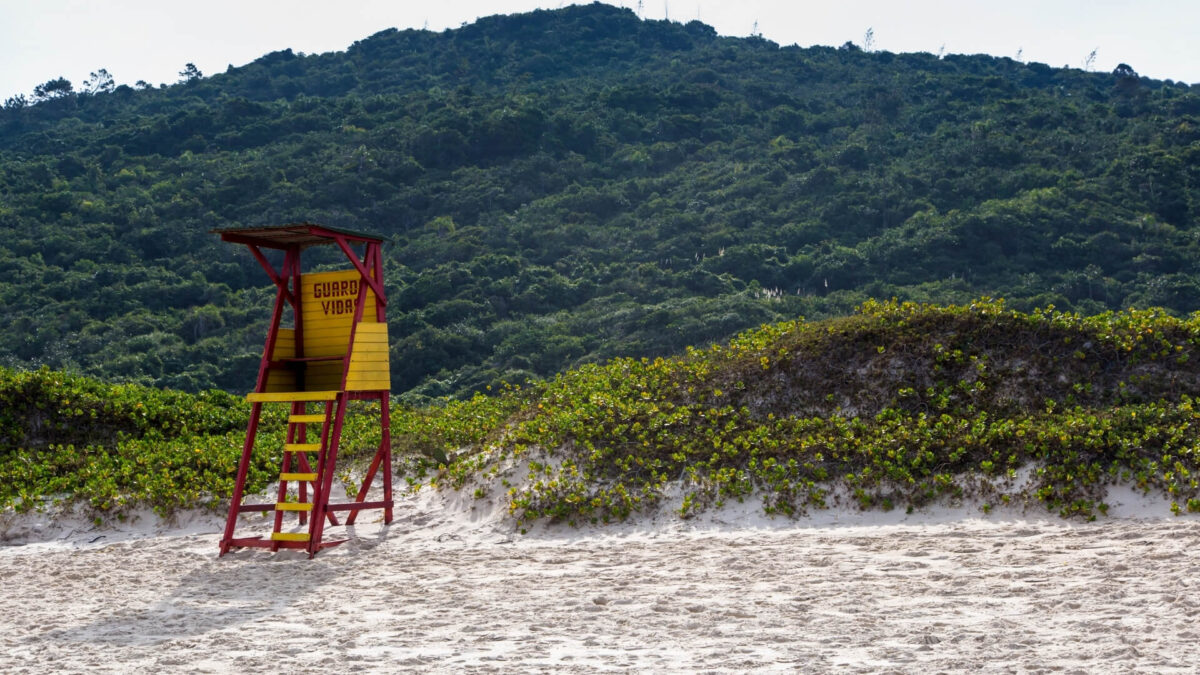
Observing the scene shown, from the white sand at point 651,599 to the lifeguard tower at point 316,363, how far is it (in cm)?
39

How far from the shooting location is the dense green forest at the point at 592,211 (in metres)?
37.1

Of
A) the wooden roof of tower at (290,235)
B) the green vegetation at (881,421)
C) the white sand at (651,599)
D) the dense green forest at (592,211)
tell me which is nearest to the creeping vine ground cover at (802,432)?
the green vegetation at (881,421)

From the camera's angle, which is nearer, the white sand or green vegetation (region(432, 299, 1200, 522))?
the white sand

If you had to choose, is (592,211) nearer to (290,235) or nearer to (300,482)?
(290,235)

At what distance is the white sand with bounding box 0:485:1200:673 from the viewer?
212 inches

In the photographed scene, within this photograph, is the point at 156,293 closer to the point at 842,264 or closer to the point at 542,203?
the point at 542,203

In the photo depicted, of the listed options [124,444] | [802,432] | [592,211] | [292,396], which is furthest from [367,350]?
[592,211]

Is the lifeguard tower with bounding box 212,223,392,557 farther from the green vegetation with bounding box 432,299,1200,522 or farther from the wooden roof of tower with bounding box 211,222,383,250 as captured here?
the green vegetation with bounding box 432,299,1200,522

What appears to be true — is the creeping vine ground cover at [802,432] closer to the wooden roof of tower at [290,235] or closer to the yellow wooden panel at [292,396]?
the yellow wooden panel at [292,396]

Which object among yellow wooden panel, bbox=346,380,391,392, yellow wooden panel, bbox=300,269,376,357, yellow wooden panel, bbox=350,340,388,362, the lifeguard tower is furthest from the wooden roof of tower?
yellow wooden panel, bbox=346,380,391,392

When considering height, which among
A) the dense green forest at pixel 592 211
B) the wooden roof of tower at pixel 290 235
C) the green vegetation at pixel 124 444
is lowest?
the green vegetation at pixel 124 444

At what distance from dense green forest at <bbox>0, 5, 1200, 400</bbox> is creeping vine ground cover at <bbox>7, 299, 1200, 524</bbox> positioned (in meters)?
19.9

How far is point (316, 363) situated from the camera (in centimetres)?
966

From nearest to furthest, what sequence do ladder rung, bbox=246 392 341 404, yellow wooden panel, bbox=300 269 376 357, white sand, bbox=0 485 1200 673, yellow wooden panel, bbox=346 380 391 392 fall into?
white sand, bbox=0 485 1200 673 < ladder rung, bbox=246 392 341 404 < yellow wooden panel, bbox=346 380 391 392 < yellow wooden panel, bbox=300 269 376 357
